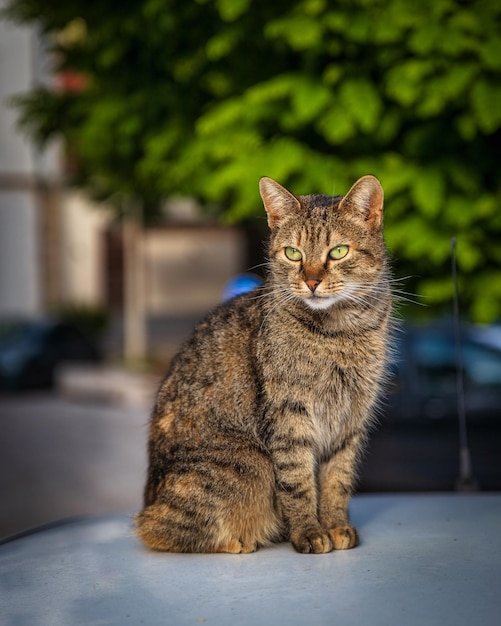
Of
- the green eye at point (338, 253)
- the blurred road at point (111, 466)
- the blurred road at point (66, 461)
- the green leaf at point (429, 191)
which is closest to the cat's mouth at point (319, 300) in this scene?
the green eye at point (338, 253)

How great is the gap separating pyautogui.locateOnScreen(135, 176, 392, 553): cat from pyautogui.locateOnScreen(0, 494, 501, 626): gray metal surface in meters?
0.25

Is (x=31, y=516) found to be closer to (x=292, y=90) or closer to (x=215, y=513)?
(x=292, y=90)

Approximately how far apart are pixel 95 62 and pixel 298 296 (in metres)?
5.89

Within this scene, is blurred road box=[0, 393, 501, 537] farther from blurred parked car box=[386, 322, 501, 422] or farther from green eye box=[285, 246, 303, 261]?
green eye box=[285, 246, 303, 261]

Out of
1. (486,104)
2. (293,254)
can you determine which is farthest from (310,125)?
(293,254)

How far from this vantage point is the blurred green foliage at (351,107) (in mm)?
6312

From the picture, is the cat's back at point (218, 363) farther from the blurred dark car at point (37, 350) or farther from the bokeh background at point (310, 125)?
the blurred dark car at point (37, 350)

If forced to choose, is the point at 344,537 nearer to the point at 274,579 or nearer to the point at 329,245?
the point at 274,579

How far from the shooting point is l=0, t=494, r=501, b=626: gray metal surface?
235 cm

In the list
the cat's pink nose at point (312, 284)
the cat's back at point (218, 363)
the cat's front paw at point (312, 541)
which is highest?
the cat's pink nose at point (312, 284)

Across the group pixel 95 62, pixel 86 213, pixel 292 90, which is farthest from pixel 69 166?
pixel 292 90

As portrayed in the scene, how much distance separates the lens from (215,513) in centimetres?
363

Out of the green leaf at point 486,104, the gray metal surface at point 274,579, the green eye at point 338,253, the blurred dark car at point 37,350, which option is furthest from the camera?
the blurred dark car at point 37,350

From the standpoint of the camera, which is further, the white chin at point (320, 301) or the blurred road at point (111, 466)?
the blurred road at point (111, 466)
